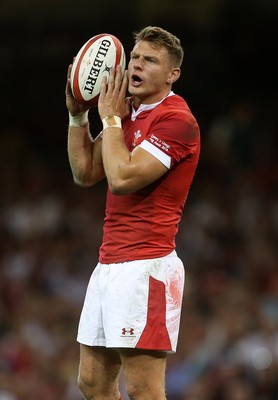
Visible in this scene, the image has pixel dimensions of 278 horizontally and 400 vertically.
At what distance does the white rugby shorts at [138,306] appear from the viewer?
176 inches

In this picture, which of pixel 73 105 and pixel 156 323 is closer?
pixel 156 323

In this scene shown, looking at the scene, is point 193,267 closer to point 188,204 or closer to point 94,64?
point 188,204

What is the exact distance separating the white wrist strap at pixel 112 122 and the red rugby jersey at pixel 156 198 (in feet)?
0.42

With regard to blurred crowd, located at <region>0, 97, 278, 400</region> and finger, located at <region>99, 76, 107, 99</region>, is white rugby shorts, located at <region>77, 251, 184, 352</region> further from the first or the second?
blurred crowd, located at <region>0, 97, 278, 400</region>

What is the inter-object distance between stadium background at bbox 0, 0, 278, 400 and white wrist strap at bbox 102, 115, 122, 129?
361cm

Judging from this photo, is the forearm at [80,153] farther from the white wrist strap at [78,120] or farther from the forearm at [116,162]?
the forearm at [116,162]

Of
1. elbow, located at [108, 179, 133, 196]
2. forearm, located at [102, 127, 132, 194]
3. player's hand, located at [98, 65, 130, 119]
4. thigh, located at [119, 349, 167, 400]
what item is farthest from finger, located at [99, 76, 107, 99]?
thigh, located at [119, 349, 167, 400]

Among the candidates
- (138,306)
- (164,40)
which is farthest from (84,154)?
(138,306)

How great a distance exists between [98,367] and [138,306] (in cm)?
39

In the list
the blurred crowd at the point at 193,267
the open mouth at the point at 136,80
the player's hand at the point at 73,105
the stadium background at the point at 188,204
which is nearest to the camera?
the open mouth at the point at 136,80

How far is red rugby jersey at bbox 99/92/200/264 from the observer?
4.53 metres

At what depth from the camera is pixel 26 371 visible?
28.5ft

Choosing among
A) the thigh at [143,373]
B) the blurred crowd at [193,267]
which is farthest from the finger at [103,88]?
the blurred crowd at [193,267]

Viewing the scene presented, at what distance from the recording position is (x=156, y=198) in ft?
15.0
